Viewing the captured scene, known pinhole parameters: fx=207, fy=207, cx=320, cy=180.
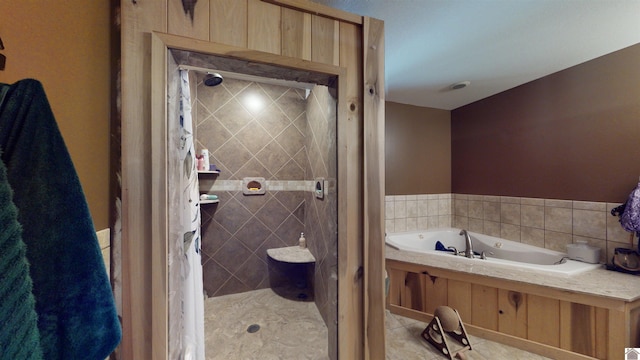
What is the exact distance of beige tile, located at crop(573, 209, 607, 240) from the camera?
1788mm

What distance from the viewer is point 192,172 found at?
1115mm

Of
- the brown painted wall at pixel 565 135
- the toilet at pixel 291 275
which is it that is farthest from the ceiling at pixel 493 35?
the toilet at pixel 291 275

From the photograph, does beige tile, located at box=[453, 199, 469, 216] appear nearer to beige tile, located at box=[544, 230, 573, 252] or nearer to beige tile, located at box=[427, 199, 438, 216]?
beige tile, located at box=[427, 199, 438, 216]

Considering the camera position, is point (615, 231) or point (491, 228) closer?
point (615, 231)

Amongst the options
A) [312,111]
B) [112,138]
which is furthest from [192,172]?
[312,111]

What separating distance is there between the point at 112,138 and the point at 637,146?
333cm

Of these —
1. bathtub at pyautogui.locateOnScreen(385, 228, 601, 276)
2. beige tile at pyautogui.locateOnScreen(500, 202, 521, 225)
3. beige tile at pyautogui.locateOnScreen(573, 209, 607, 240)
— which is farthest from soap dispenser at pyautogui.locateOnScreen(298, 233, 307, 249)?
beige tile at pyautogui.locateOnScreen(573, 209, 607, 240)

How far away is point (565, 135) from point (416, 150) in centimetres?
138

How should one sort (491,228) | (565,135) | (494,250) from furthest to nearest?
(491,228) < (494,250) < (565,135)

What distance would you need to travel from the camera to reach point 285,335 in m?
1.73

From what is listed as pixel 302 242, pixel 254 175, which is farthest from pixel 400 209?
pixel 254 175

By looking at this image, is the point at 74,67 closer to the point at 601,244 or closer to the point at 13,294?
the point at 13,294

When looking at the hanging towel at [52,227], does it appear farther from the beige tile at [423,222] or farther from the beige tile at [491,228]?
the beige tile at [491,228]

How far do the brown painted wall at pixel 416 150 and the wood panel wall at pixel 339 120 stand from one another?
1954 mm
